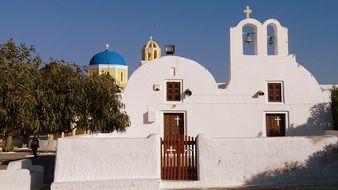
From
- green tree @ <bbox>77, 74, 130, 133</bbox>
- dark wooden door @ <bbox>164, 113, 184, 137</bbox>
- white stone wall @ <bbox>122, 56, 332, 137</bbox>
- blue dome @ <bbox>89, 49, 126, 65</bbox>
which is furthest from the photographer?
blue dome @ <bbox>89, 49, 126, 65</bbox>

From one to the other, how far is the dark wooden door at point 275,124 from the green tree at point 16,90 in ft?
40.0

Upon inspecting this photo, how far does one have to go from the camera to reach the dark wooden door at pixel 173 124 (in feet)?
68.1

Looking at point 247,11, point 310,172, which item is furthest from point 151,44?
point 310,172

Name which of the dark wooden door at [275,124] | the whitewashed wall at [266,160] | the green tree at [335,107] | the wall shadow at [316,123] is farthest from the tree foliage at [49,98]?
the green tree at [335,107]

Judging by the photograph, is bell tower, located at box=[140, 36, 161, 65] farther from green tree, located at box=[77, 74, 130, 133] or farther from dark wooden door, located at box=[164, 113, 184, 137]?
green tree, located at box=[77, 74, 130, 133]

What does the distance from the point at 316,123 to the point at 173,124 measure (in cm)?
696

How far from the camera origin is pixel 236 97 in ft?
68.6

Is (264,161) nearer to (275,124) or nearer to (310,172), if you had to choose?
(310,172)

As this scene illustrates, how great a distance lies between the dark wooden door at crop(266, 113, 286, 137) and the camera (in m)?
21.1

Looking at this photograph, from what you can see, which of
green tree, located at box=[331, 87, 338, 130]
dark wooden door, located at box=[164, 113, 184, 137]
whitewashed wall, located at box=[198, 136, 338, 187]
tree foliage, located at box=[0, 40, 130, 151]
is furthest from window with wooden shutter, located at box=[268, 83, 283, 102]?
tree foliage, located at box=[0, 40, 130, 151]

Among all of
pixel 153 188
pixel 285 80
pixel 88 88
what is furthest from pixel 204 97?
pixel 153 188

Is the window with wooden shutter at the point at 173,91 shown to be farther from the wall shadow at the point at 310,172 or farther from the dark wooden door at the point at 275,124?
the wall shadow at the point at 310,172

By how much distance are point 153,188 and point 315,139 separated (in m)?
5.17

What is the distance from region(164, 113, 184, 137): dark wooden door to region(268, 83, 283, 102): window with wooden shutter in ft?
14.6
